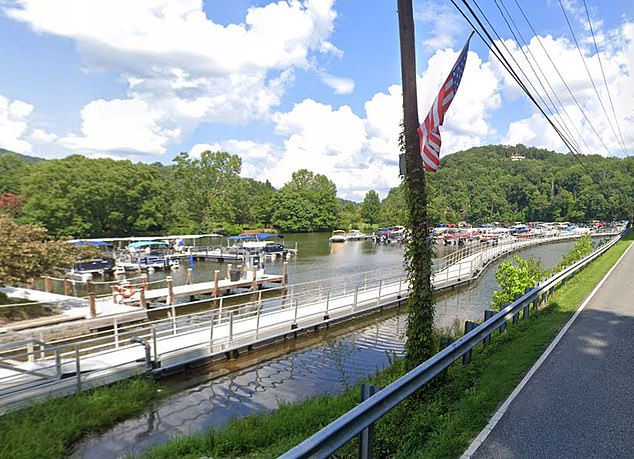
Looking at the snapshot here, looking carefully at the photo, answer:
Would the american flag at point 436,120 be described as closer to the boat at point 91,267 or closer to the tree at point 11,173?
the boat at point 91,267

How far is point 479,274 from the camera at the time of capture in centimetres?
3500

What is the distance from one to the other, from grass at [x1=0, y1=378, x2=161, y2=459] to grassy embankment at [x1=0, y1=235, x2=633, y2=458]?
0.05ft

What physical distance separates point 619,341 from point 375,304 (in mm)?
12837

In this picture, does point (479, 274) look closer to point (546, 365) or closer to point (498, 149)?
point (546, 365)

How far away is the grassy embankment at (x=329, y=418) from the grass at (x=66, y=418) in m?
0.02

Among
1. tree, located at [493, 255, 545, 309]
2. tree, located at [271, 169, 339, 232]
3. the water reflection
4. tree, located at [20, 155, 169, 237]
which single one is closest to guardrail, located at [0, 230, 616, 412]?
the water reflection

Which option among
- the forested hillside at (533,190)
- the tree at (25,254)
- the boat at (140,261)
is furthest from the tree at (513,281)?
the forested hillside at (533,190)

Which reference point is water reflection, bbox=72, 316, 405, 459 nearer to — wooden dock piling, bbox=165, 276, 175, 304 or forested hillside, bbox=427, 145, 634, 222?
wooden dock piling, bbox=165, 276, 175, 304

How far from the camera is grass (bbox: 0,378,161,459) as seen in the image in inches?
269

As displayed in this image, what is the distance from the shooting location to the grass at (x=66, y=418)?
6824 millimetres

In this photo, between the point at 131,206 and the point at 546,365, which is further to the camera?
the point at 131,206

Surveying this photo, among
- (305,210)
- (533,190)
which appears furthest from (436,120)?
(533,190)

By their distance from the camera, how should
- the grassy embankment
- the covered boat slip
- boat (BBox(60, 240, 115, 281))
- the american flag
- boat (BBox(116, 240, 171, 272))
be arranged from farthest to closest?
the covered boat slip → boat (BBox(116, 240, 171, 272)) → boat (BBox(60, 240, 115, 281)) → the american flag → the grassy embankment

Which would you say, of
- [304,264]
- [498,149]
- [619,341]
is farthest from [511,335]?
[498,149]
